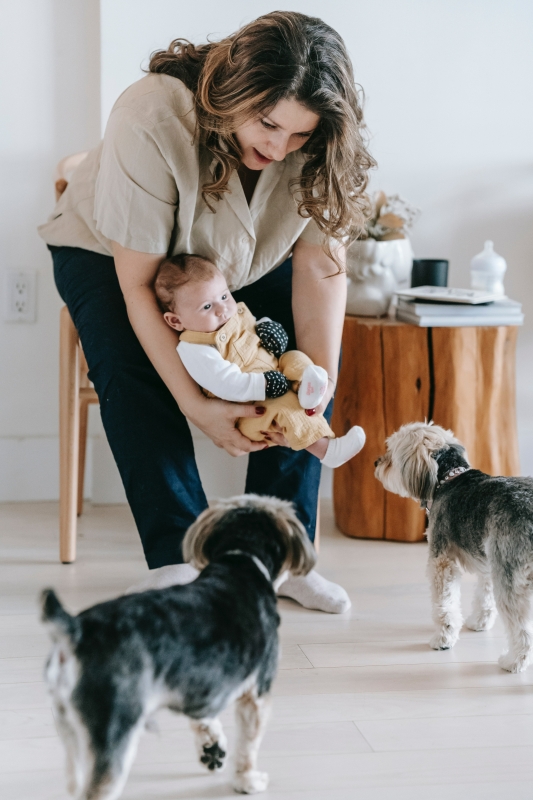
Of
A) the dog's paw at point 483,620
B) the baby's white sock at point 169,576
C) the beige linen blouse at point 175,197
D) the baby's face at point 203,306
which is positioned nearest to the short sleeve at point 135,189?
the beige linen blouse at point 175,197

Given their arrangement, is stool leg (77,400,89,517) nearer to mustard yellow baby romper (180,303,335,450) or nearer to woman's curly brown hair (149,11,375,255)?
mustard yellow baby romper (180,303,335,450)

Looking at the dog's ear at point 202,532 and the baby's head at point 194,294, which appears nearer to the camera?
the dog's ear at point 202,532

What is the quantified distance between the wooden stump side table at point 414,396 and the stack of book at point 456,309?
22 millimetres

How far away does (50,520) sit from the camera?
2.28m

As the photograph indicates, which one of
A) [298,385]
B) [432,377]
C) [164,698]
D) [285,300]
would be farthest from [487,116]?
[164,698]

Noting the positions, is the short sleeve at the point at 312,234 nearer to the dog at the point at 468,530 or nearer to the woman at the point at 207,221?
the woman at the point at 207,221

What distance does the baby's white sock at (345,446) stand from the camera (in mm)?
1534

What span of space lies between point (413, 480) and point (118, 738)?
0.89 metres

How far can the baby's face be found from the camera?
1.52m

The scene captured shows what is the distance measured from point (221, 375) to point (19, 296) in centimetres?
103

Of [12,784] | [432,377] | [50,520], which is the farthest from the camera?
[50,520]

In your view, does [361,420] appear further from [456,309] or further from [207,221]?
[207,221]

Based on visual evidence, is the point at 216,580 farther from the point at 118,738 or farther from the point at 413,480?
the point at 413,480

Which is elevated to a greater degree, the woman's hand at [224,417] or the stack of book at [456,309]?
the stack of book at [456,309]
